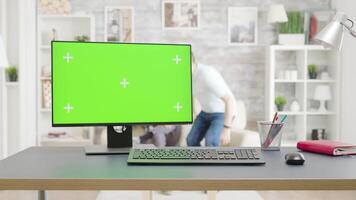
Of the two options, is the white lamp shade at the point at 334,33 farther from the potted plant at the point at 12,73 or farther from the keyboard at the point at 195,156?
the potted plant at the point at 12,73

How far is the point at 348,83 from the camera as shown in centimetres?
544

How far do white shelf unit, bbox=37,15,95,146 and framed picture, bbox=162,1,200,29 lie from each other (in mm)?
856

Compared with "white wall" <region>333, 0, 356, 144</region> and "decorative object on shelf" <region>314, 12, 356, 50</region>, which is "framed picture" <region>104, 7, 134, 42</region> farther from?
"decorative object on shelf" <region>314, 12, 356, 50</region>

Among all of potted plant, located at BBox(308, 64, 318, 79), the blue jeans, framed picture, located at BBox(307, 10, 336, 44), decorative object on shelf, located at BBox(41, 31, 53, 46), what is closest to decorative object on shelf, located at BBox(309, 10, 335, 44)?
framed picture, located at BBox(307, 10, 336, 44)

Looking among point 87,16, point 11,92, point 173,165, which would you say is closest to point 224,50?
point 87,16

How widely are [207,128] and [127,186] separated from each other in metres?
3.16

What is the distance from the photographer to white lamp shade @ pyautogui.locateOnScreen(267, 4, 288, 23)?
5.58 meters

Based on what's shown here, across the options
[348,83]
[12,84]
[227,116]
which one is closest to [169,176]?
[227,116]

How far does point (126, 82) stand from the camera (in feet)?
6.69

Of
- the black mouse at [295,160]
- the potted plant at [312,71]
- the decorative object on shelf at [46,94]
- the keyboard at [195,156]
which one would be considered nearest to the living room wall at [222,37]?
the potted plant at [312,71]

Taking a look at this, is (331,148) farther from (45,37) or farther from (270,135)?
(45,37)

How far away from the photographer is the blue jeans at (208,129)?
14.4 feet

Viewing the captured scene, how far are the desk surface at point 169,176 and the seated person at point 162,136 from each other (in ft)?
10.9

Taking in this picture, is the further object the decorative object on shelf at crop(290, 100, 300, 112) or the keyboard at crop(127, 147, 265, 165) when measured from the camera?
the decorative object on shelf at crop(290, 100, 300, 112)
